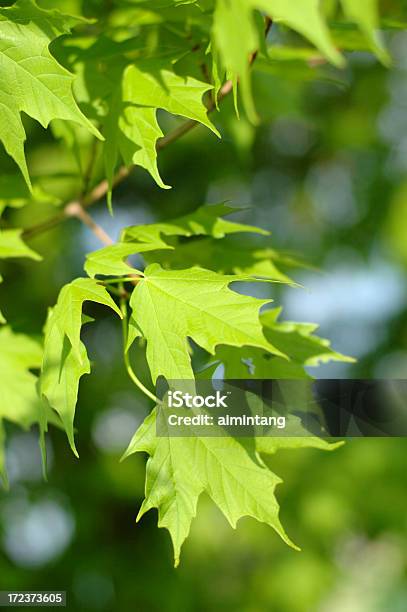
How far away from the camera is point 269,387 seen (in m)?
1.13

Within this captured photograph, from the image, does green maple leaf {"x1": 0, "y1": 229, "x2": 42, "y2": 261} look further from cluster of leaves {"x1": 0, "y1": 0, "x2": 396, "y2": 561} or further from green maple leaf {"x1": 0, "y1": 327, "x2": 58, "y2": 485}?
green maple leaf {"x1": 0, "y1": 327, "x2": 58, "y2": 485}

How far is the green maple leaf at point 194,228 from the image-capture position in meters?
1.13

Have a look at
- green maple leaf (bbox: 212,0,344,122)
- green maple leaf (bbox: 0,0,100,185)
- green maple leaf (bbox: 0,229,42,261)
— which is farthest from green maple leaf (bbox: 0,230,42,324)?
green maple leaf (bbox: 212,0,344,122)

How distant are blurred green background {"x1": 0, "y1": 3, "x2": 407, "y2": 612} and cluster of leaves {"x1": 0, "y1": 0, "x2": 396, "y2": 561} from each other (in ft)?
2.75

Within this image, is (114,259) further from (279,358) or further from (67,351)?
(279,358)

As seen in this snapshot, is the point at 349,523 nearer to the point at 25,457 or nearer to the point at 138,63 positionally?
the point at 25,457

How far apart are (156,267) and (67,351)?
16cm

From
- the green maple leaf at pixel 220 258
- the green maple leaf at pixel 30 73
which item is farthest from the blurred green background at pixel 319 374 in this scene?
the green maple leaf at pixel 30 73

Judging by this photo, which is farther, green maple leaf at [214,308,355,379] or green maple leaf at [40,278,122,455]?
green maple leaf at [214,308,355,379]

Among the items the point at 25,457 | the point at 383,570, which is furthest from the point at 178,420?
the point at 383,570

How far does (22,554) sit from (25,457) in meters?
0.35

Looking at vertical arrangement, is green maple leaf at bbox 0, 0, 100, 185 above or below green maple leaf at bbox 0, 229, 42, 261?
above

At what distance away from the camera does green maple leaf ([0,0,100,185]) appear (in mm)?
917

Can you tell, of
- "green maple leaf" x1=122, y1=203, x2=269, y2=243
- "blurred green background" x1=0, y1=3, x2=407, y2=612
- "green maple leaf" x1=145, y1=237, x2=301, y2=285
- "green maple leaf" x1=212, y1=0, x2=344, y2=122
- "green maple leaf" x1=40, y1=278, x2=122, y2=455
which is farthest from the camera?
"blurred green background" x1=0, y1=3, x2=407, y2=612
